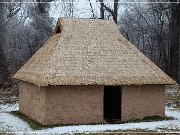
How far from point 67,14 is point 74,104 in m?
35.2

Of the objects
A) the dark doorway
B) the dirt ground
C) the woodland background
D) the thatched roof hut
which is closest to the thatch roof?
the thatched roof hut

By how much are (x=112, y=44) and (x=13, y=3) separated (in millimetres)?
28192

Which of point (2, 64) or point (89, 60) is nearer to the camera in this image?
point (89, 60)

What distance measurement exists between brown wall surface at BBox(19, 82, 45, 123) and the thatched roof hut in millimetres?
479

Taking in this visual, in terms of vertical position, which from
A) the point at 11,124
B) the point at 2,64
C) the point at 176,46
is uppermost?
the point at 176,46

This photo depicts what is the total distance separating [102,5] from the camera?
4347cm

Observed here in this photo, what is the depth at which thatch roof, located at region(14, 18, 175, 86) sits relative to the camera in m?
18.9

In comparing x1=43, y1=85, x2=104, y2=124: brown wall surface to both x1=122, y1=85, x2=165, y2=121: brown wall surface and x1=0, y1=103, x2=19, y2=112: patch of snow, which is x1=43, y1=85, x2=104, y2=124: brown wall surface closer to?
x1=122, y1=85, x2=165, y2=121: brown wall surface

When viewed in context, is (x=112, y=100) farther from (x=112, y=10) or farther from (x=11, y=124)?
(x=112, y=10)

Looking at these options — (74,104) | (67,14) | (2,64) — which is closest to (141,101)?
(74,104)

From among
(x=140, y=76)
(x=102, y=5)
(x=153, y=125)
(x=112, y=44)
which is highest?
(x=102, y=5)

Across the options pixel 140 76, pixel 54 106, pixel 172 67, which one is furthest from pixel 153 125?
pixel 172 67

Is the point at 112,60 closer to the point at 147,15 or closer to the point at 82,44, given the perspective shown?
the point at 82,44

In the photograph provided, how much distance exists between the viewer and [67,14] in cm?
5344
